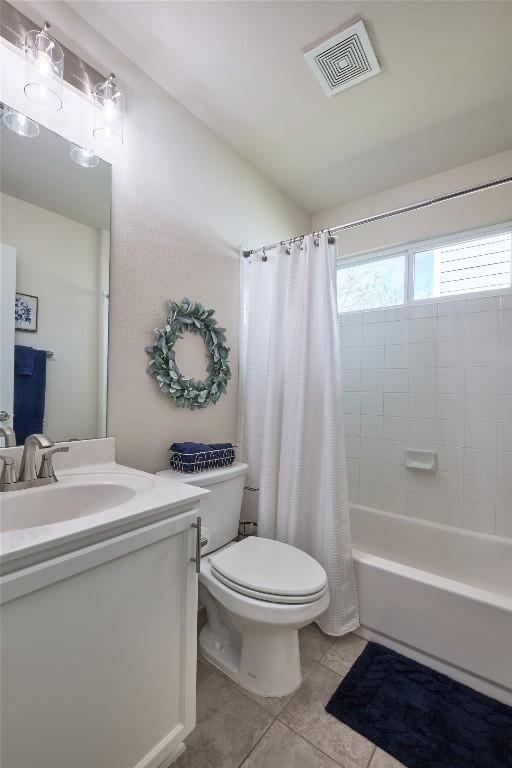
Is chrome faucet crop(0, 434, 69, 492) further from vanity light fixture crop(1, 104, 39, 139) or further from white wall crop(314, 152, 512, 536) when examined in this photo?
white wall crop(314, 152, 512, 536)

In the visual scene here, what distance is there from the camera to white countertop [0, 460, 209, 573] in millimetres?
629

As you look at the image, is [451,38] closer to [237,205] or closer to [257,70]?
[257,70]

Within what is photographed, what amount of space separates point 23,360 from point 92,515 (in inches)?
24.8

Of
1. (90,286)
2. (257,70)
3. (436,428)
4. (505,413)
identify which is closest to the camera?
(90,286)

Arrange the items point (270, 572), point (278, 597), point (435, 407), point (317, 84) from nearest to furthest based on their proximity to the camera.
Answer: point (278, 597) → point (270, 572) → point (317, 84) → point (435, 407)

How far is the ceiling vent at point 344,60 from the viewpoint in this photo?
129cm

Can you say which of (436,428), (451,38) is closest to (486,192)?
(451,38)

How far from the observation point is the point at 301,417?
168cm

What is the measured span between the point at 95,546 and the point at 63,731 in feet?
1.23

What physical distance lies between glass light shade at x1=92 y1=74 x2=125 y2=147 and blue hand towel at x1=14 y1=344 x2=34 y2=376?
Answer: 0.85 meters

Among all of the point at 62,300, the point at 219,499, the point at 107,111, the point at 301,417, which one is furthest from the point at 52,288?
the point at 301,417

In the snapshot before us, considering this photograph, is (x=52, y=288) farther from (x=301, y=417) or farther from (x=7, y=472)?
(x=301, y=417)

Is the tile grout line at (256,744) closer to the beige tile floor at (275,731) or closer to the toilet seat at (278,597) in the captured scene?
the beige tile floor at (275,731)

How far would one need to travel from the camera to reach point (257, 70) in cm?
145
